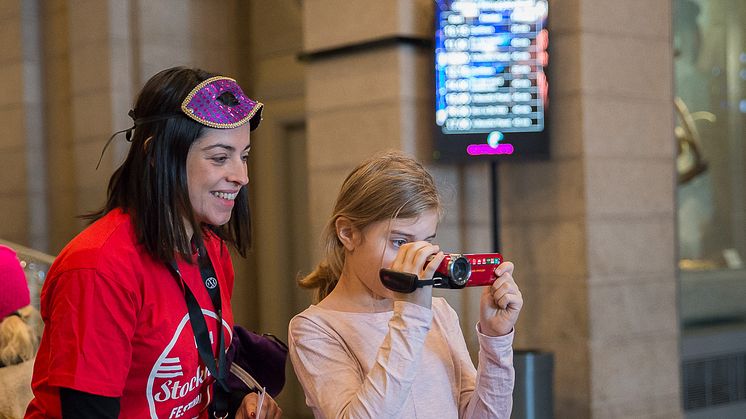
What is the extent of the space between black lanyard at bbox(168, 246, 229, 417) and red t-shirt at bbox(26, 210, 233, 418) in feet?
0.05

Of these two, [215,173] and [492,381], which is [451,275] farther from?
[215,173]

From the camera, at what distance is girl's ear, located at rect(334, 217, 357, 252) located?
2.10 metres

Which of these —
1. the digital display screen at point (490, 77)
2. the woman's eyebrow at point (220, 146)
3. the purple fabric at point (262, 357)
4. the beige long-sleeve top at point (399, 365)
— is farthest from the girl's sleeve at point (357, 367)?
the digital display screen at point (490, 77)

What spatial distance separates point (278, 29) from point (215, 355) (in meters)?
5.29

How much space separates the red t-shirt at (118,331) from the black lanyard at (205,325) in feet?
0.05

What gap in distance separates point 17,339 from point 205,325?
3.43ft

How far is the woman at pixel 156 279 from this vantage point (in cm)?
174

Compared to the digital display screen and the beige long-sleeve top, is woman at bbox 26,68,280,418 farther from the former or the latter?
the digital display screen

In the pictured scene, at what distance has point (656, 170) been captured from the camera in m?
5.50

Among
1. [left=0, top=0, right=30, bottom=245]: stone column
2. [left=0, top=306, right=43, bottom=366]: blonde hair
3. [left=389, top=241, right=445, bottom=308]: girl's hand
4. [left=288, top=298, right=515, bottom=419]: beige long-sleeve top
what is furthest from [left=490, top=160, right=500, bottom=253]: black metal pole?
[left=0, top=0, right=30, bottom=245]: stone column

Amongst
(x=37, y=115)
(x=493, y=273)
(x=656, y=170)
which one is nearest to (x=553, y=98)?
(x=656, y=170)

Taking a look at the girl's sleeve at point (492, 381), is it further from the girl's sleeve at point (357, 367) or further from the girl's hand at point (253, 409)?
the girl's hand at point (253, 409)

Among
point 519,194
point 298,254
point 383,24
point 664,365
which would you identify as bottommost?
point 664,365

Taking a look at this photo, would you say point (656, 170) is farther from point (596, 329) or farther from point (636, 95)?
point (596, 329)
